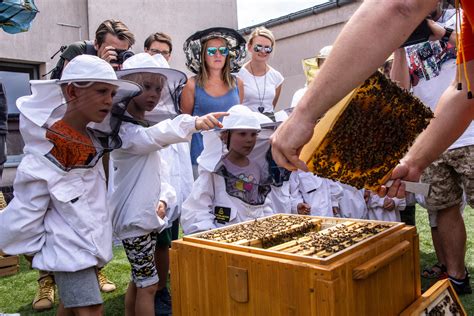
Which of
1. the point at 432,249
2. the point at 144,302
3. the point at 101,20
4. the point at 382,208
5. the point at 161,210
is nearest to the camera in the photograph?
the point at 144,302

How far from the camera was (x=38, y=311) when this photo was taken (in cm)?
294

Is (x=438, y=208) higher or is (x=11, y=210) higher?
(x=11, y=210)

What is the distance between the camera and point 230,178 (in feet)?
8.54

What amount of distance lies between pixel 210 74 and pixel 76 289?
200cm

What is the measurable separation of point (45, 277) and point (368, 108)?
2.61m

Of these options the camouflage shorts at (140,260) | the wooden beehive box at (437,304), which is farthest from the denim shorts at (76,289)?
the wooden beehive box at (437,304)

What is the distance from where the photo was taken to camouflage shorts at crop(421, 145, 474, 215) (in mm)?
2747

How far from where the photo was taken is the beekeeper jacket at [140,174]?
219 cm

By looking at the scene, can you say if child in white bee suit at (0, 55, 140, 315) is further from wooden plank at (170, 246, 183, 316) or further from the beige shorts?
the beige shorts

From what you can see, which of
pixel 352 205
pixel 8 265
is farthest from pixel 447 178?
pixel 8 265

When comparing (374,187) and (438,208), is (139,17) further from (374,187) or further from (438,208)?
(374,187)

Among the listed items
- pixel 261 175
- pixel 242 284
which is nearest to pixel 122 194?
pixel 261 175

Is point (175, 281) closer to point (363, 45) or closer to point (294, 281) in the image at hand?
point (294, 281)

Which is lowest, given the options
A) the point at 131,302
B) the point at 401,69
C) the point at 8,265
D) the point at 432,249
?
the point at 432,249
